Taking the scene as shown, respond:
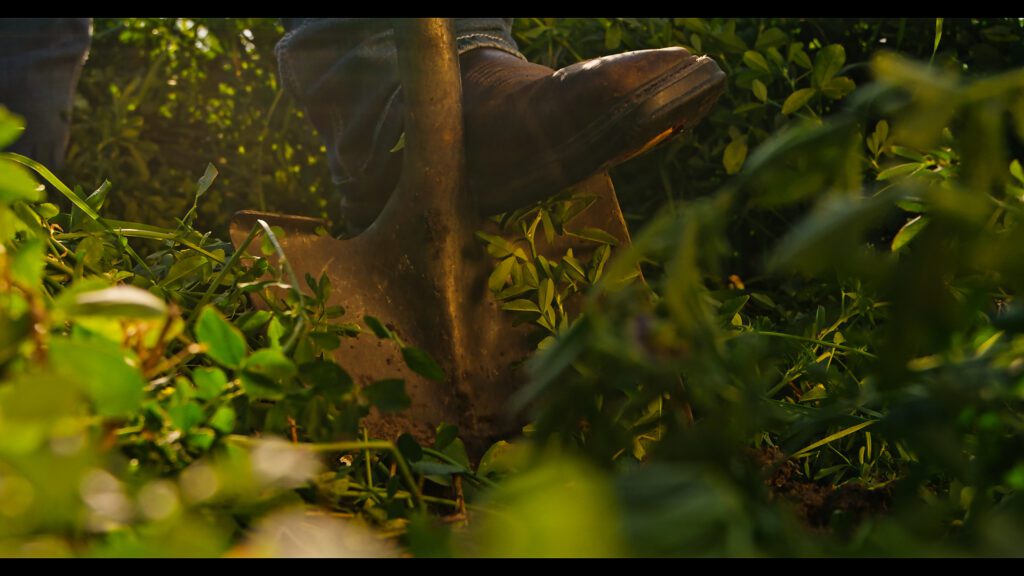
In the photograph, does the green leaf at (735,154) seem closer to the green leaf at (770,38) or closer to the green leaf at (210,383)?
the green leaf at (770,38)

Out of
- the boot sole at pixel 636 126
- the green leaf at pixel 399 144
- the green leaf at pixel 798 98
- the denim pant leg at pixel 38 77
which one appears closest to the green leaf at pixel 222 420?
the boot sole at pixel 636 126

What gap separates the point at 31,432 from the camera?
1.24ft

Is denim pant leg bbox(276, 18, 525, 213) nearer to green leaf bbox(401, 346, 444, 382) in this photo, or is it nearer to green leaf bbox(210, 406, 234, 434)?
green leaf bbox(401, 346, 444, 382)

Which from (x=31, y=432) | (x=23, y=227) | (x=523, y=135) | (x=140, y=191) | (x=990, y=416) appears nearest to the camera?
(x=31, y=432)

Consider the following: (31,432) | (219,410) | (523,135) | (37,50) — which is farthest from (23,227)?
(37,50)

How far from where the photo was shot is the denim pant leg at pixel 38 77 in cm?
244

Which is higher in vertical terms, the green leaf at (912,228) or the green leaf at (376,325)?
the green leaf at (376,325)

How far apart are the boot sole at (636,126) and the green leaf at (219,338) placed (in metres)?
0.87

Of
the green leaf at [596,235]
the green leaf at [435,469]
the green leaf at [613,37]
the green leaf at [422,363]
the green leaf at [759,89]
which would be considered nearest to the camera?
the green leaf at [422,363]

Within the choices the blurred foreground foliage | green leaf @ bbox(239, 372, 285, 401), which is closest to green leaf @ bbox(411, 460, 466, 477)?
the blurred foreground foliage

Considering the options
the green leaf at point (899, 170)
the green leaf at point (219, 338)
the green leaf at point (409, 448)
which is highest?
the green leaf at point (219, 338)

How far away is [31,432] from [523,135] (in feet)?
3.76

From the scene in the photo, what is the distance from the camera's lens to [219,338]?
0.58 m
